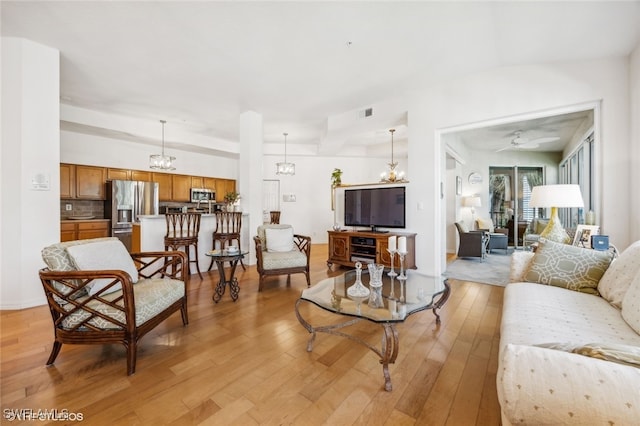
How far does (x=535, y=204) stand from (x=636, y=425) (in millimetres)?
2695

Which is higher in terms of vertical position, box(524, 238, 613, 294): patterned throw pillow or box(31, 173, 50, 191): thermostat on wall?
box(31, 173, 50, 191): thermostat on wall

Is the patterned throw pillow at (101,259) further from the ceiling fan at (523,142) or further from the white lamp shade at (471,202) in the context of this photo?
the white lamp shade at (471,202)

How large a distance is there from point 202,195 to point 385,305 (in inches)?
254

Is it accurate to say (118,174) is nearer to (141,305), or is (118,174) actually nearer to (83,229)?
(83,229)

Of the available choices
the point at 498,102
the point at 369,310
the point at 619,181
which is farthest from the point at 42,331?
the point at 619,181

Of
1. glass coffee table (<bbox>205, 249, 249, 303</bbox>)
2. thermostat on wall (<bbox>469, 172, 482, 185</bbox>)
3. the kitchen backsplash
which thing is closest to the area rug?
thermostat on wall (<bbox>469, 172, 482, 185</bbox>)

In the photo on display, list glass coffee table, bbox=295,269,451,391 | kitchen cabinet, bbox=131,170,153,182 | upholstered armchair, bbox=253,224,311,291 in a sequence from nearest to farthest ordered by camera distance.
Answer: glass coffee table, bbox=295,269,451,391 → upholstered armchair, bbox=253,224,311,291 → kitchen cabinet, bbox=131,170,153,182

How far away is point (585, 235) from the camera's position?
266 centimetres

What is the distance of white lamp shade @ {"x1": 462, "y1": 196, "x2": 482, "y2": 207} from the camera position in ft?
21.7

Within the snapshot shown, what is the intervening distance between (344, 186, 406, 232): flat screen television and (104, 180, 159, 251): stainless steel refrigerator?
170 inches

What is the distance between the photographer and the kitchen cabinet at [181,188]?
21.7ft

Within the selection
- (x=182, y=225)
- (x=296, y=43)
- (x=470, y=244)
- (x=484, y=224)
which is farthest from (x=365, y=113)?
(x=484, y=224)

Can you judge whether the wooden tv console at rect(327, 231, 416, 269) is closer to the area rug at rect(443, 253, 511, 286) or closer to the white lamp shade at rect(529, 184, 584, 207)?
the area rug at rect(443, 253, 511, 286)

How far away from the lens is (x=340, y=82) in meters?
3.93
